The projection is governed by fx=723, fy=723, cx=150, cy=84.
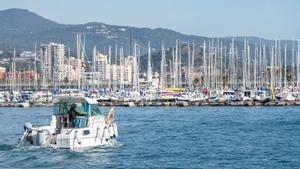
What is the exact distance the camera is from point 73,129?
37.9 meters

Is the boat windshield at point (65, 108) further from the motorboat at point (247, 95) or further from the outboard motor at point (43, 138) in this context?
the motorboat at point (247, 95)

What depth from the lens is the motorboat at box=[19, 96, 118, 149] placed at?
1499 inches

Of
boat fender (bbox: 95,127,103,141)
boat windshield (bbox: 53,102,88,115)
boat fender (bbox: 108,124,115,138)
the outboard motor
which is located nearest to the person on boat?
boat windshield (bbox: 53,102,88,115)

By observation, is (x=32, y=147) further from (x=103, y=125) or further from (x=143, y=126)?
(x=143, y=126)

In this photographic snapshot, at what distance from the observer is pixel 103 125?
39875 millimetres

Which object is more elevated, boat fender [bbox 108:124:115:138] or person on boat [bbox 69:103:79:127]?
person on boat [bbox 69:103:79:127]

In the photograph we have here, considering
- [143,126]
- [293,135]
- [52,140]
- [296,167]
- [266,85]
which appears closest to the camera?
[296,167]

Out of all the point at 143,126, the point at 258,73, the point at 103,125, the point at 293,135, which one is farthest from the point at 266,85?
the point at 103,125

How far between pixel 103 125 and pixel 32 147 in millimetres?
4068

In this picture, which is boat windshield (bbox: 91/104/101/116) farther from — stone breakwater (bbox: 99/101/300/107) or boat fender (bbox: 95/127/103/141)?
stone breakwater (bbox: 99/101/300/107)

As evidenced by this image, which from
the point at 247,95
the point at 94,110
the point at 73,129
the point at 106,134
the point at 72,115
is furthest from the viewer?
the point at 247,95

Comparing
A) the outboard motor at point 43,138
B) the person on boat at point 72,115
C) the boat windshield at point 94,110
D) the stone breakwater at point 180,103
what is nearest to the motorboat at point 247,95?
the stone breakwater at point 180,103

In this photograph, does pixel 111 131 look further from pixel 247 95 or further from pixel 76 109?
pixel 247 95

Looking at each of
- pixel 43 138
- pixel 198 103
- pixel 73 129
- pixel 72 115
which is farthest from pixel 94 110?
pixel 198 103
